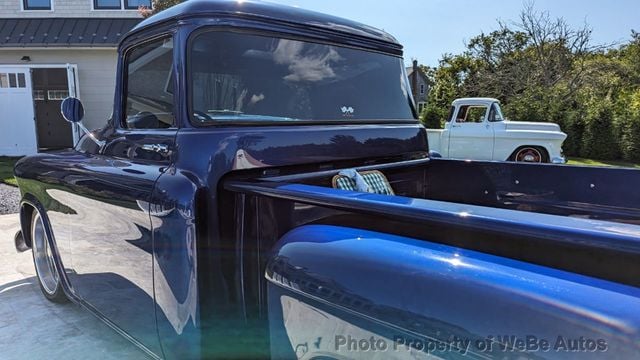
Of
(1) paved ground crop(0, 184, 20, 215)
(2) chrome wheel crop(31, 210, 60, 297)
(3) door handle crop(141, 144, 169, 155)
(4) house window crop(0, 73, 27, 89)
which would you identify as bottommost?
(1) paved ground crop(0, 184, 20, 215)

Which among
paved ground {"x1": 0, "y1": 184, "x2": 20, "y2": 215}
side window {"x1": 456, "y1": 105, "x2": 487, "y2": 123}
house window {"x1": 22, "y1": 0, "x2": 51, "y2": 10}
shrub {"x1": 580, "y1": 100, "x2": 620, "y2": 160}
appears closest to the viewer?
paved ground {"x1": 0, "y1": 184, "x2": 20, "y2": 215}

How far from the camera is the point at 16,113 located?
13.1m

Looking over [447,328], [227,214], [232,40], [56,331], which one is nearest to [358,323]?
[447,328]

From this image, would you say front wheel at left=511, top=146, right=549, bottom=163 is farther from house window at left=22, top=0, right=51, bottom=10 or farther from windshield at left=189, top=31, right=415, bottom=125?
house window at left=22, top=0, right=51, bottom=10

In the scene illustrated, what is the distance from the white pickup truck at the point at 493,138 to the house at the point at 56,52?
9.23 meters

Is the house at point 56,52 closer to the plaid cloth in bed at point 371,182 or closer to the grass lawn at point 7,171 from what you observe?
the grass lawn at point 7,171

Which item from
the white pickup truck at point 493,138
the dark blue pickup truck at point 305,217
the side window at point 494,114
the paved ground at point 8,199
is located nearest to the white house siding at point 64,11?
the paved ground at point 8,199

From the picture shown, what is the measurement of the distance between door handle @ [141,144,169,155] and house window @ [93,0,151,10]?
12999mm

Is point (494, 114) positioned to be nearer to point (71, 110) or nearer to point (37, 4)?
point (71, 110)

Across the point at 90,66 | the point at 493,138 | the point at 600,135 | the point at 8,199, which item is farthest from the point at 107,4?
the point at 600,135

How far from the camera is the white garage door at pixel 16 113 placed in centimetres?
1293

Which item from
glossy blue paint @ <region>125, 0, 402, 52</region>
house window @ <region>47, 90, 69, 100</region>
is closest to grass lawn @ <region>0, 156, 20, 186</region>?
house window @ <region>47, 90, 69, 100</region>

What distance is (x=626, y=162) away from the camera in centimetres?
1559

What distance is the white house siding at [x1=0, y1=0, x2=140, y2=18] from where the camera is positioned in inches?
537
